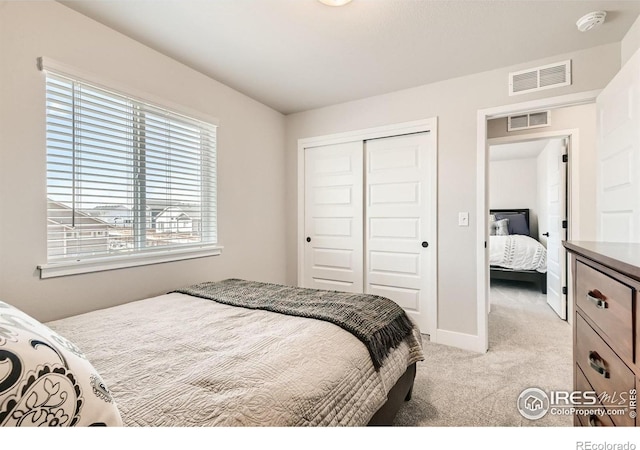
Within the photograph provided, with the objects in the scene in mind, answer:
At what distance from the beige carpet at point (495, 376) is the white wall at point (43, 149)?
193 centimetres

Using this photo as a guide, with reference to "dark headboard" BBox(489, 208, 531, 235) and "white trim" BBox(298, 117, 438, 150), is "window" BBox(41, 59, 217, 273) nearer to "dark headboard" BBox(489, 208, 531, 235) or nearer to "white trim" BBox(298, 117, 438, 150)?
"white trim" BBox(298, 117, 438, 150)

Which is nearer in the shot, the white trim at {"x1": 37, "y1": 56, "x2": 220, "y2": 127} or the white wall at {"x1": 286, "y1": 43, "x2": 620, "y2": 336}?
the white trim at {"x1": 37, "y1": 56, "x2": 220, "y2": 127}

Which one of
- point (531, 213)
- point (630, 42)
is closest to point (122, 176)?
point (630, 42)

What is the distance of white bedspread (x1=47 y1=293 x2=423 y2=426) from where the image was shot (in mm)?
842

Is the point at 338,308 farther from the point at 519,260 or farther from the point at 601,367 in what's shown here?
the point at 519,260

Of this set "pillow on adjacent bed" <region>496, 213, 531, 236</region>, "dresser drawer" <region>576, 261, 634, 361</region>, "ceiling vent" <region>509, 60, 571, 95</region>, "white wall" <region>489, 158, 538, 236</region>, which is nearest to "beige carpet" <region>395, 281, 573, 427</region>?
"dresser drawer" <region>576, 261, 634, 361</region>

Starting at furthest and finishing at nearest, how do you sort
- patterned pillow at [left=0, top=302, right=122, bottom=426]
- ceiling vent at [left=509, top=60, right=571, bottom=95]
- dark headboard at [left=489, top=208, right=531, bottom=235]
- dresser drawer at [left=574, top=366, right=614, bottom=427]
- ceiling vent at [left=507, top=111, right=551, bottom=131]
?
dark headboard at [left=489, top=208, right=531, bottom=235], ceiling vent at [left=507, top=111, right=551, bottom=131], ceiling vent at [left=509, top=60, right=571, bottom=95], dresser drawer at [left=574, top=366, right=614, bottom=427], patterned pillow at [left=0, top=302, right=122, bottom=426]

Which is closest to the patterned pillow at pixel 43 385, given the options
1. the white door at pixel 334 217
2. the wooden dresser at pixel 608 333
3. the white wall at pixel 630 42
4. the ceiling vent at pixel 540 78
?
the wooden dresser at pixel 608 333

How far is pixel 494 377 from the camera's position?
2.12m

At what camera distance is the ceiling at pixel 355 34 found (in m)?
1.76

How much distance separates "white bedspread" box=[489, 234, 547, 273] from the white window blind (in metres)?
4.56

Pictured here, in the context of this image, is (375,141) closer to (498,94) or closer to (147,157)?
(498,94)

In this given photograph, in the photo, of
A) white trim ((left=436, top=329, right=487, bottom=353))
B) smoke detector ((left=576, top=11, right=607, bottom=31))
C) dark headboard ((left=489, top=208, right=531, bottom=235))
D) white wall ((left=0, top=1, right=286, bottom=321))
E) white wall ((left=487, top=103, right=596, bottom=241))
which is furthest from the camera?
dark headboard ((left=489, top=208, right=531, bottom=235))
